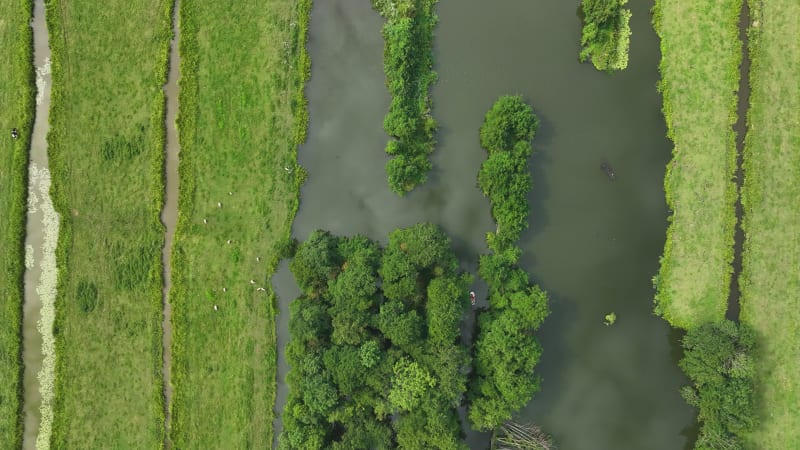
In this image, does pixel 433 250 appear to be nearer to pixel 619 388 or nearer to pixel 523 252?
pixel 523 252

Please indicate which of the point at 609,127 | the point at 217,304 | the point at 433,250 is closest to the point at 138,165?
the point at 217,304

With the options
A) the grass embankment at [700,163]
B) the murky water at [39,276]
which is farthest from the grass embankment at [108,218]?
the grass embankment at [700,163]

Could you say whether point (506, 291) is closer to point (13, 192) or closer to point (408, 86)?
point (408, 86)

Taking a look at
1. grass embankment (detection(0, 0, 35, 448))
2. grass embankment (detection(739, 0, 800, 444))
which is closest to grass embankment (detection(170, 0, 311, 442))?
grass embankment (detection(0, 0, 35, 448))

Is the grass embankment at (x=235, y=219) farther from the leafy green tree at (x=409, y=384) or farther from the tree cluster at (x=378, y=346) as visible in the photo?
the leafy green tree at (x=409, y=384)

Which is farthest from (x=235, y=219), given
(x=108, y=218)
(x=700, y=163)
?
(x=700, y=163)

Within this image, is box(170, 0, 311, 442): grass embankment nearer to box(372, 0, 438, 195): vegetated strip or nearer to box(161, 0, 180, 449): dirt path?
box(161, 0, 180, 449): dirt path
